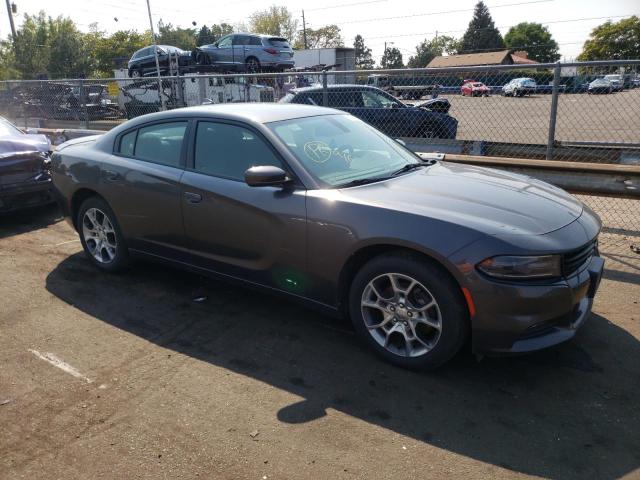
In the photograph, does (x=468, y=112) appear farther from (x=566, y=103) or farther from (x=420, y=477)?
(x=420, y=477)

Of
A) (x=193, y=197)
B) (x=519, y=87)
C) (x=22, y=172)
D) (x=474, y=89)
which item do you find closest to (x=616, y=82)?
(x=519, y=87)

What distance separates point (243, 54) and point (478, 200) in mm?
16347

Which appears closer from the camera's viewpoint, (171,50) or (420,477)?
(420,477)

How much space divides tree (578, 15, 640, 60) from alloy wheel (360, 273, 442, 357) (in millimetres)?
77052

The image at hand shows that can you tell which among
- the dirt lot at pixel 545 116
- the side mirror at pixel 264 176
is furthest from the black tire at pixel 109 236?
the dirt lot at pixel 545 116

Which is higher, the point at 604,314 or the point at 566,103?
the point at 566,103

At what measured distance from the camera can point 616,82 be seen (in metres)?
6.49

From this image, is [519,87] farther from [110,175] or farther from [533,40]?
[533,40]

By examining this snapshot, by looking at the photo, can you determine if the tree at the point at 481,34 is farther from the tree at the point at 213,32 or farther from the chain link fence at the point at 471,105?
the chain link fence at the point at 471,105

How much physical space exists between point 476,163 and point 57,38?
49267 mm

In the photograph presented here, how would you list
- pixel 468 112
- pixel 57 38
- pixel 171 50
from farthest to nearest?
pixel 57 38 < pixel 171 50 < pixel 468 112

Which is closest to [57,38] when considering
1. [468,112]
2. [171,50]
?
[171,50]

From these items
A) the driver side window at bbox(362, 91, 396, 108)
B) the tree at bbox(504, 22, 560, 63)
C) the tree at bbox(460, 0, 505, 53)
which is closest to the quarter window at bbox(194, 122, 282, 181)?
the driver side window at bbox(362, 91, 396, 108)

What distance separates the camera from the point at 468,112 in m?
8.93
